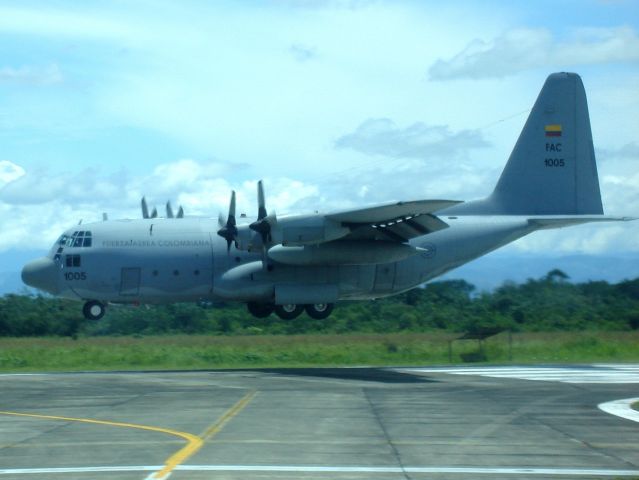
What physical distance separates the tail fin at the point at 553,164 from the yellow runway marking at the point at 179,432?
19.2 metres

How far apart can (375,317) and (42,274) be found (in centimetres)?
1872

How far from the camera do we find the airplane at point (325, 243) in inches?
1288

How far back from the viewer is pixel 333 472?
12.0 metres

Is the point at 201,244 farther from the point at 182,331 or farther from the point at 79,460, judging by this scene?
the point at 79,460

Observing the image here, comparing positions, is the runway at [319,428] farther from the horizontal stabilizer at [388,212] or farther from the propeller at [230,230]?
the propeller at [230,230]

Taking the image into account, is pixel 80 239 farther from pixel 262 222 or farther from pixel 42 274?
pixel 262 222

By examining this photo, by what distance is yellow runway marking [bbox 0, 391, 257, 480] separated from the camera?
40.3 ft

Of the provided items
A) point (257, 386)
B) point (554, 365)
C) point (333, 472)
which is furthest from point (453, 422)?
point (554, 365)

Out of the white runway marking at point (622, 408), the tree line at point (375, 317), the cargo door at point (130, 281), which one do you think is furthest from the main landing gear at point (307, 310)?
the white runway marking at point (622, 408)

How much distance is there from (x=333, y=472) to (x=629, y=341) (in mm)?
30555

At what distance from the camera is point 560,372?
93.6ft

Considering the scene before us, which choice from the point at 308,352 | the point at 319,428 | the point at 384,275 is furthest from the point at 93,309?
the point at 319,428

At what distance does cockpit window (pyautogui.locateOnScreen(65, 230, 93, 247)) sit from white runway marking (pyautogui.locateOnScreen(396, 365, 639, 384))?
12337 millimetres

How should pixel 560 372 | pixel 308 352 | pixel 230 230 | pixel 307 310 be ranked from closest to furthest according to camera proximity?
pixel 560 372, pixel 230 230, pixel 307 310, pixel 308 352
